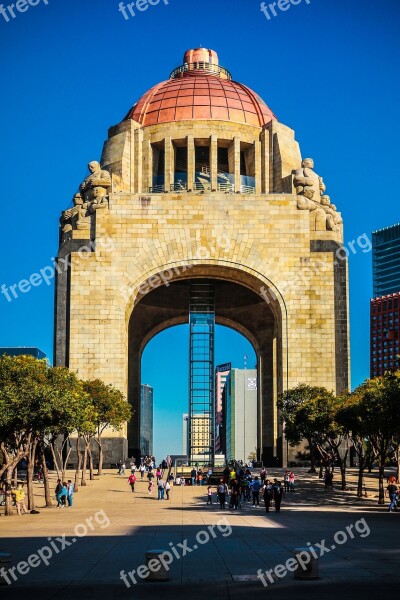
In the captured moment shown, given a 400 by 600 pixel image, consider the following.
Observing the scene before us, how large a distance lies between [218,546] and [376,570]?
560 cm

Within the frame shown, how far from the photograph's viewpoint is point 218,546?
76.3 ft

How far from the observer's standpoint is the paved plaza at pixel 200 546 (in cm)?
1666

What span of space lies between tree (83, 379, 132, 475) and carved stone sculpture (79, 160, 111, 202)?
1570 centimetres

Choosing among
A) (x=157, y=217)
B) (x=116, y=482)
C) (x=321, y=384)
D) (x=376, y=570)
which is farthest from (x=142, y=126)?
(x=376, y=570)

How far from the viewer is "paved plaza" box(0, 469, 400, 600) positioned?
1666 cm

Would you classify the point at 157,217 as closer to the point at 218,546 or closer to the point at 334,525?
the point at 334,525

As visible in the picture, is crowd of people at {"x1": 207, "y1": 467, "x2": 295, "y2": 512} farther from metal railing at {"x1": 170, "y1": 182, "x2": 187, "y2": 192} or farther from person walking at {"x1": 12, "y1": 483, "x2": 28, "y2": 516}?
→ metal railing at {"x1": 170, "y1": 182, "x2": 187, "y2": 192}

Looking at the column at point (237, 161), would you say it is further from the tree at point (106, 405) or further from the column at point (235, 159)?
the tree at point (106, 405)

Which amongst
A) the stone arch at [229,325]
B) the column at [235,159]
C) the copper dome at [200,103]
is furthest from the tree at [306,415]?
the copper dome at [200,103]

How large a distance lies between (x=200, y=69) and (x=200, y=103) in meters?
9.67

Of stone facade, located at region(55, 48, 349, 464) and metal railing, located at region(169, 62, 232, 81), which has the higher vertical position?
metal railing, located at region(169, 62, 232, 81)

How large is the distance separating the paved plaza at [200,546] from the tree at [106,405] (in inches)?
503

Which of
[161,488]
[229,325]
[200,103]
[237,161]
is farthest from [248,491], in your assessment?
[200,103]

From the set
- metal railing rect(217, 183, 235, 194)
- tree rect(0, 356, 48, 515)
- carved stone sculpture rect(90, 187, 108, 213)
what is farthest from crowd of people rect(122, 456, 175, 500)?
metal railing rect(217, 183, 235, 194)
